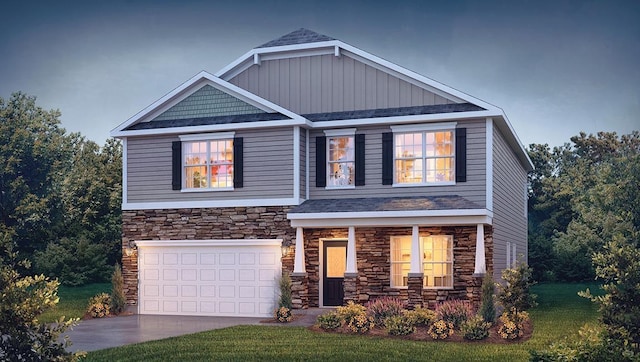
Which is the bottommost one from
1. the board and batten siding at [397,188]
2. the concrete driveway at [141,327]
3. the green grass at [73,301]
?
the green grass at [73,301]

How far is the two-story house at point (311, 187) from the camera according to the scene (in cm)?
2136

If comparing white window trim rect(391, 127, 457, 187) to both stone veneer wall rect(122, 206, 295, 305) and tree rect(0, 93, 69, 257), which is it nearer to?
stone veneer wall rect(122, 206, 295, 305)

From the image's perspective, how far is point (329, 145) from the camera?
75.5ft

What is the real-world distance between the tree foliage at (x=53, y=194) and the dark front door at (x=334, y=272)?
Result: 52.3ft

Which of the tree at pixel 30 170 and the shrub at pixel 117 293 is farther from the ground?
the tree at pixel 30 170

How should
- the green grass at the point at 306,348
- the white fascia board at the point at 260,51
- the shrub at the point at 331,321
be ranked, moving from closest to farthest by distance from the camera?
the green grass at the point at 306,348, the shrub at the point at 331,321, the white fascia board at the point at 260,51

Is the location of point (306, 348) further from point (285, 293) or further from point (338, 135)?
point (338, 135)

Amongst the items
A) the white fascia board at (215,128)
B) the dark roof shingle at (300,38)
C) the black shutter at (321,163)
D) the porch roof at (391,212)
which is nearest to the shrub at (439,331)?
the porch roof at (391,212)

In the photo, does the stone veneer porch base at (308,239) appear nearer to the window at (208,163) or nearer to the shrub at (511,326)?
the window at (208,163)

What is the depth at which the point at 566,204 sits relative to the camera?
4528 centimetres

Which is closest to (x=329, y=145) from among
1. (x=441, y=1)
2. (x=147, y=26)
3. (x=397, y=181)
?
(x=397, y=181)

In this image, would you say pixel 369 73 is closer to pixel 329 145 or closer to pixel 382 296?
pixel 329 145

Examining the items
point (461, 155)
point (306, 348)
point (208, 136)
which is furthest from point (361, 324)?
point (208, 136)

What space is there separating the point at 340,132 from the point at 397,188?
2339 mm
